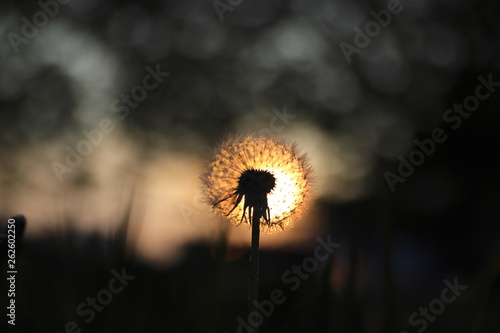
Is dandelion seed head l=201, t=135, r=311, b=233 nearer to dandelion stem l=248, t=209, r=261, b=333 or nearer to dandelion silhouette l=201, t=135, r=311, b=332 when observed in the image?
dandelion silhouette l=201, t=135, r=311, b=332

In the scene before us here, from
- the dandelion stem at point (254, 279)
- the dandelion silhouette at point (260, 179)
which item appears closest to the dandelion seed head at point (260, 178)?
the dandelion silhouette at point (260, 179)

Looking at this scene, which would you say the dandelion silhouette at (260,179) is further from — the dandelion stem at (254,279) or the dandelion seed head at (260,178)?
the dandelion stem at (254,279)

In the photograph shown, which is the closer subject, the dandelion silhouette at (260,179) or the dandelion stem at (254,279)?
the dandelion stem at (254,279)

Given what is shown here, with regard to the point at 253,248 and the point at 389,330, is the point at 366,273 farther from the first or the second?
the point at 253,248

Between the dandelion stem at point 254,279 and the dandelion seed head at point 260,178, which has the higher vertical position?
the dandelion seed head at point 260,178

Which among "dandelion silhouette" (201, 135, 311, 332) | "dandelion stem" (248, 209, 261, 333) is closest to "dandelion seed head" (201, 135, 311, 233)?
"dandelion silhouette" (201, 135, 311, 332)

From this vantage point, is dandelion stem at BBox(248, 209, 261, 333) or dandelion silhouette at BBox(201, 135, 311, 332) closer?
dandelion stem at BBox(248, 209, 261, 333)

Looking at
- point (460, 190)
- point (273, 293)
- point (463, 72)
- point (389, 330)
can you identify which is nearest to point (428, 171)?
point (460, 190)

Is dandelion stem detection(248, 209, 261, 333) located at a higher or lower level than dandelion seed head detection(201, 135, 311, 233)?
lower

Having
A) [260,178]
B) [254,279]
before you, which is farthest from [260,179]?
[254,279]
